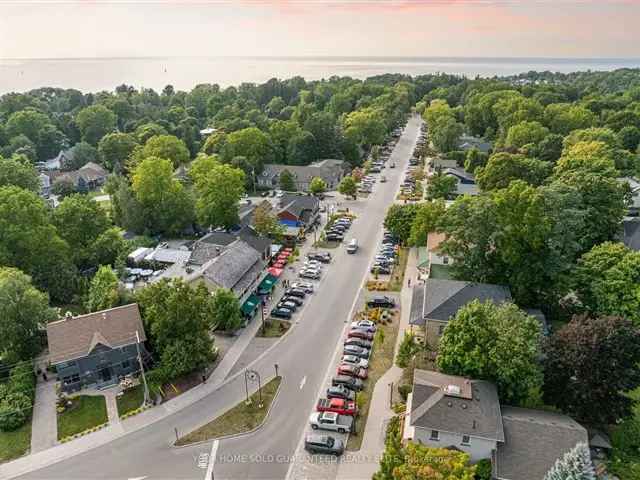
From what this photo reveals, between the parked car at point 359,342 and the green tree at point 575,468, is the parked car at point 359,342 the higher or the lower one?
the lower one

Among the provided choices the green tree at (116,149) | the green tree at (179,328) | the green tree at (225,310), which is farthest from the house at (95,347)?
the green tree at (116,149)

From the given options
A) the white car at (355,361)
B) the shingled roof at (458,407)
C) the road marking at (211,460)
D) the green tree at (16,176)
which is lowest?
the road marking at (211,460)

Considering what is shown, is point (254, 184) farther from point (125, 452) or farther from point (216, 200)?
point (125, 452)

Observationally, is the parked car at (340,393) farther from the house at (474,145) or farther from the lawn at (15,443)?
the house at (474,145)

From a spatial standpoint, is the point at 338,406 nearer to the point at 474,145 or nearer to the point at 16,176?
the point at 16,176

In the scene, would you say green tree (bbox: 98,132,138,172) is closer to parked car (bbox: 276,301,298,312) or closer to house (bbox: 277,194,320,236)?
house (bbox: 277,194,320,236)

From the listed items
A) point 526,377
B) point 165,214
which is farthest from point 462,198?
point 165,214

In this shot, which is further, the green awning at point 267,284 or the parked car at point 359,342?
the green awning at point 267,284
